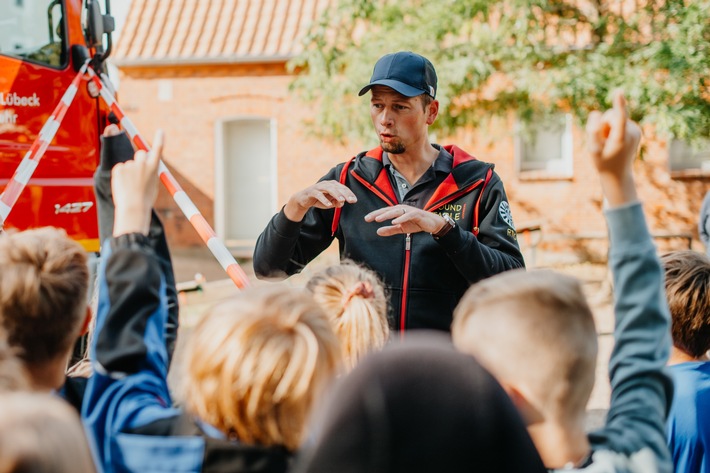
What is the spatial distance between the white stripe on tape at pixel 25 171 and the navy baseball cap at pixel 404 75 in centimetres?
191

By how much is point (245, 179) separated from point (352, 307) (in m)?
14.3

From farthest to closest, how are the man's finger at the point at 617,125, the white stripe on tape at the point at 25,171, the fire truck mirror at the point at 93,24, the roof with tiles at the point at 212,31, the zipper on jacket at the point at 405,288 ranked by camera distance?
the roof with tiles at the point at 212,31
the fire truck mirror at the point at 93,24
the white stripe on tape at the point at 25,171
the zipper on jacket at the point at 405,288
the man's finger at the point at 617,125

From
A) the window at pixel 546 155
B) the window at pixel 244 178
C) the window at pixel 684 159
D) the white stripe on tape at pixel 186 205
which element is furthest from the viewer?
the window at pixel 244 178

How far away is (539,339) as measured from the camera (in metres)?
1.38

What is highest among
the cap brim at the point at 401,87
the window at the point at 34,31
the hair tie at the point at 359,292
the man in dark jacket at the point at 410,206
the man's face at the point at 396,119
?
the window at the point at 34,31

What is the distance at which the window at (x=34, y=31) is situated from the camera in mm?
5117

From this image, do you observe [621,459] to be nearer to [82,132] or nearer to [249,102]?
[82,132]

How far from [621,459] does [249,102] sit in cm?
1475

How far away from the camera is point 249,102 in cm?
1565

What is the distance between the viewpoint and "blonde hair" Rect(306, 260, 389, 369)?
2174 mm

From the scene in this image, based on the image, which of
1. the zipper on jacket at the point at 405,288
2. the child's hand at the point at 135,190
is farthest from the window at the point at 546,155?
the child's hand at the point at 135,190

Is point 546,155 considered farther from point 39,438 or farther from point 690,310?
point 39,438

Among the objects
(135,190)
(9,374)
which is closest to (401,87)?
(135,190)

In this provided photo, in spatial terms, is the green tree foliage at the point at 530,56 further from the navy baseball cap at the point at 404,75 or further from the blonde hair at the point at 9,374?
the blonde hair at the point at 9,374
